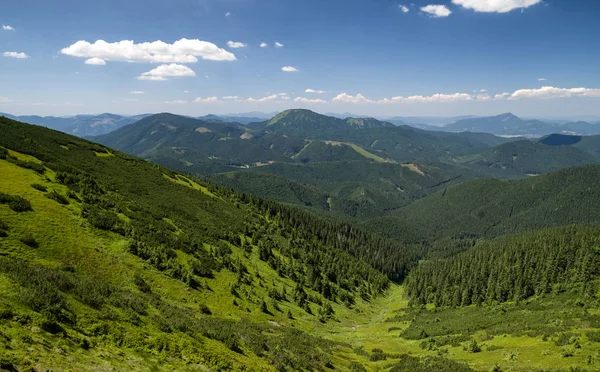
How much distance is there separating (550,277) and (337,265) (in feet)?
251

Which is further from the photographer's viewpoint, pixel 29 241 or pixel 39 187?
pixel 39 187

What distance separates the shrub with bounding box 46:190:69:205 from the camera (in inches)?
2240

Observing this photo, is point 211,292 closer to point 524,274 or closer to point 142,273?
point 142,273

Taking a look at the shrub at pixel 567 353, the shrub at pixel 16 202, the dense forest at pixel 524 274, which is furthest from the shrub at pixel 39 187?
the dense forest at pixel 524 274

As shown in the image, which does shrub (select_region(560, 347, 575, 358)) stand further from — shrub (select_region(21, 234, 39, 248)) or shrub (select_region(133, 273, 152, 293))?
shrub (select_region(21, 234, 39, 248))

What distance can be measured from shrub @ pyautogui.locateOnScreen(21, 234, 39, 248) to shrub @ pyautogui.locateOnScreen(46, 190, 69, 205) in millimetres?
16991

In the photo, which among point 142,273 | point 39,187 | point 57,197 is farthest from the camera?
point 39,187

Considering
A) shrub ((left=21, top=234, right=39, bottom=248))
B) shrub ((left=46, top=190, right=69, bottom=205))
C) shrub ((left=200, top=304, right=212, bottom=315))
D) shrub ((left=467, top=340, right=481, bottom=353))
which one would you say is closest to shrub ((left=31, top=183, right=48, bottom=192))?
shrub ((left=46, top=190, right=69, bottom=205))

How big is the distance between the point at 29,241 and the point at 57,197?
63.2 feet

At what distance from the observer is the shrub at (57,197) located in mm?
56906

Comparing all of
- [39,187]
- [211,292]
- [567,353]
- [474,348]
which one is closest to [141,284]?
[211,292]

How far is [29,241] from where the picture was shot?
4134 centimetres

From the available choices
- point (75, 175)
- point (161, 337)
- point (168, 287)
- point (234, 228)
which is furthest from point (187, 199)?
point (161, 337)

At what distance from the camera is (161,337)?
81.6 feet
